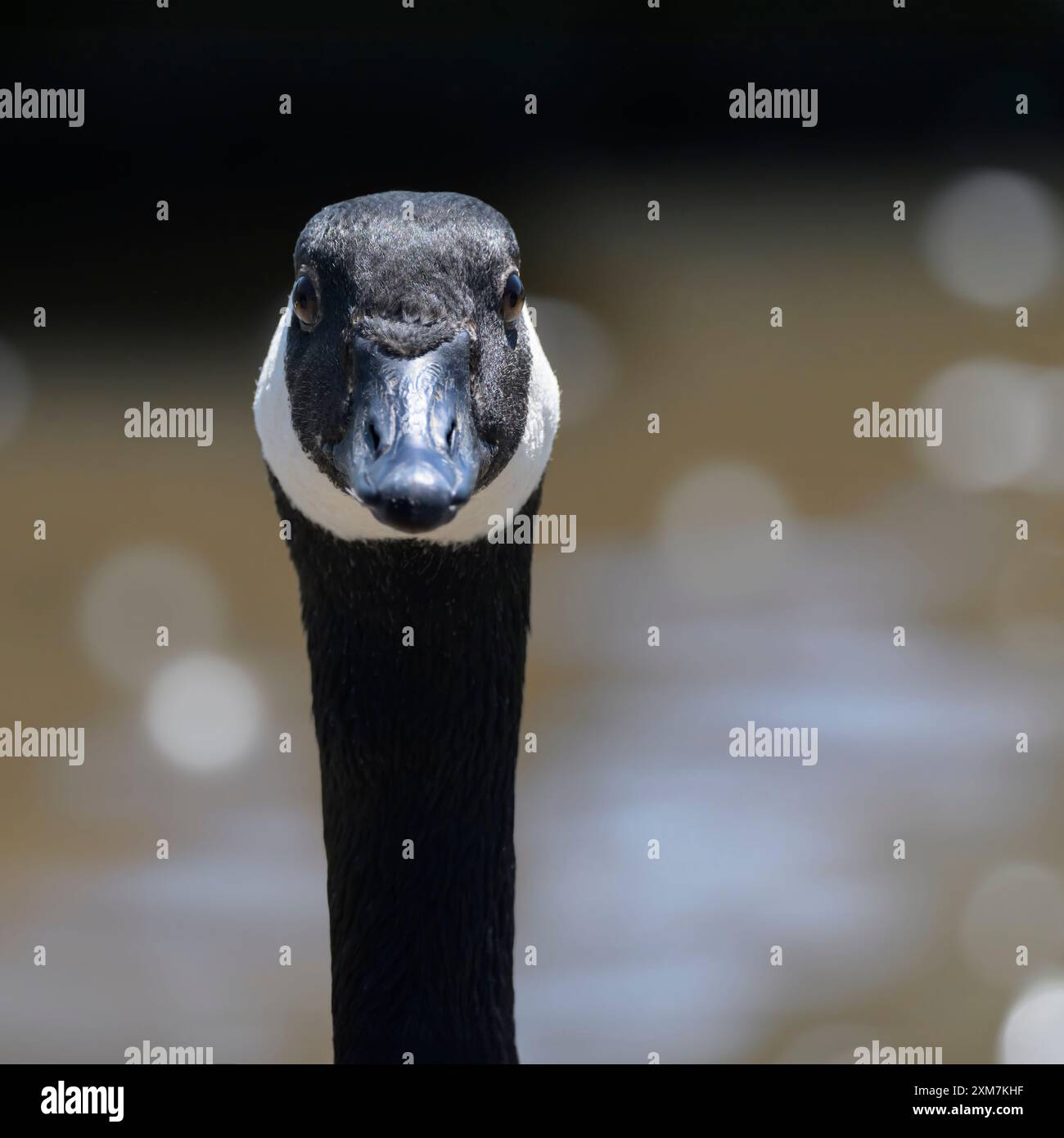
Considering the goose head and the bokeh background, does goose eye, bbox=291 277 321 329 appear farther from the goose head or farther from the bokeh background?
the bokeh background

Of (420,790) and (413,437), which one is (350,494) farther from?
(420,790)

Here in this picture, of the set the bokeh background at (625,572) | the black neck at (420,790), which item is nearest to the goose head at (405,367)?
the black neck at (420,790)

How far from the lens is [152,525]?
10398 mm

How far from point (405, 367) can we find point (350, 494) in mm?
273

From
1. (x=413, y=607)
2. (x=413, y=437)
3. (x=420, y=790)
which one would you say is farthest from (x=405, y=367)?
(x=420, y=790)

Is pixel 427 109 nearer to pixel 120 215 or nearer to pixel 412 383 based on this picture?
pixel 120 215

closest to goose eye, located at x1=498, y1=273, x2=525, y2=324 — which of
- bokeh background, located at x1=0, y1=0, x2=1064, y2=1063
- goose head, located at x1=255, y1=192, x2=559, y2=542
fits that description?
goose head, located at x1=255, y1=192, x2=559, y2=542

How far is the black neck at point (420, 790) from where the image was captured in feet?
10.3

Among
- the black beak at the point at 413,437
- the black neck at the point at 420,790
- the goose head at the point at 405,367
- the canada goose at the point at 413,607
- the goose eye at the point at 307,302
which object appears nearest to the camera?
the black beak at the point at 413,437

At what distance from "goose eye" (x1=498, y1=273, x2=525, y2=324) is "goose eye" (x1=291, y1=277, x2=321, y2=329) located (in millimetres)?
355

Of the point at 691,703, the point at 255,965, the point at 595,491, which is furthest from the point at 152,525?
the point at 255,965

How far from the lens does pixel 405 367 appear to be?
270cm

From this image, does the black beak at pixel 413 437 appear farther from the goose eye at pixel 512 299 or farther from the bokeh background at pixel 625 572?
the bokeh background at pixel 625 572

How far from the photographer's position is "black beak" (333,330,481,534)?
2.39 meters
